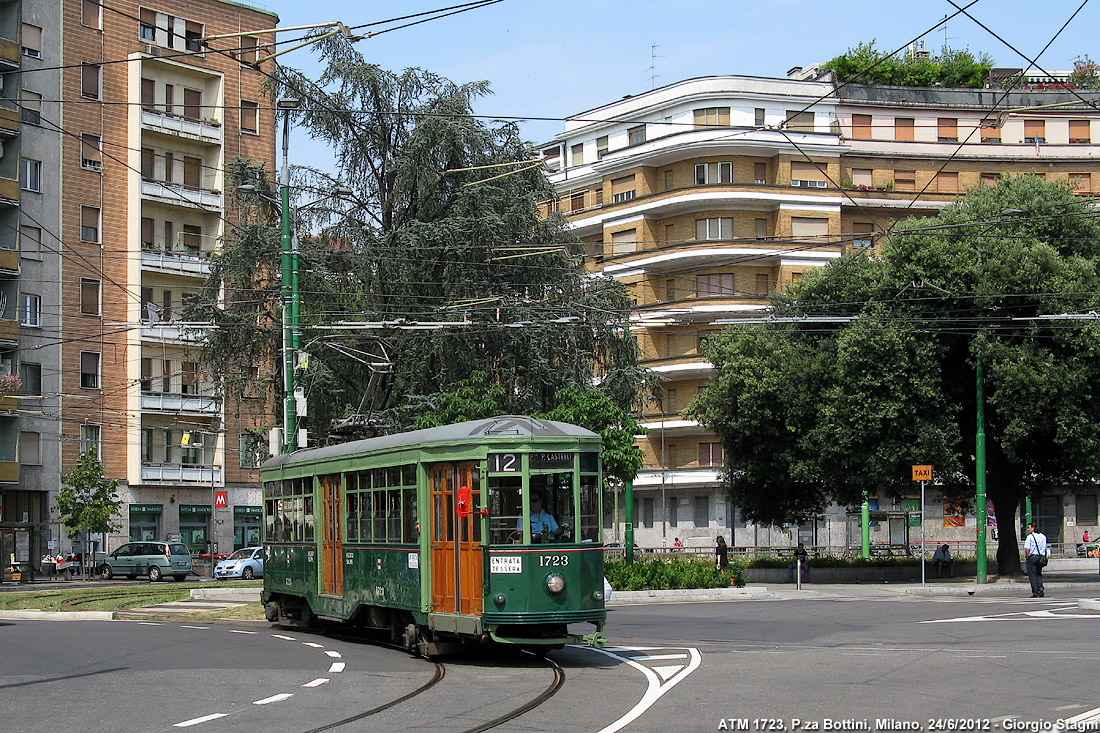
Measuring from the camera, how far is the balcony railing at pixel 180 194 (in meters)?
58.2

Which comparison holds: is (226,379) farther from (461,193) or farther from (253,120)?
(253,120)

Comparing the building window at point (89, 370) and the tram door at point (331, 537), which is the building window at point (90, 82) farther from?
the tram door at point (331, 537)

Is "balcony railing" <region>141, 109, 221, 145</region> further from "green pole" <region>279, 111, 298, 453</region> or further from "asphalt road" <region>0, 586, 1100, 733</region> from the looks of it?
"asphalt road" <region>0, 586, 1100, 733</region>

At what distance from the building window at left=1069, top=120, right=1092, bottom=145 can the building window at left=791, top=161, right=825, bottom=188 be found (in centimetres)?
1386

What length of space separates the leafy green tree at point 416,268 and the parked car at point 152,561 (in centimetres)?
1735

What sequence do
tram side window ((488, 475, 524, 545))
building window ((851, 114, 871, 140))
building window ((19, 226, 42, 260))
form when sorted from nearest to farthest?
tram side window ((488, 475, 524, 545))
building window ((19, 226, 42, 260))
building window ((851, 114, 871, 140))

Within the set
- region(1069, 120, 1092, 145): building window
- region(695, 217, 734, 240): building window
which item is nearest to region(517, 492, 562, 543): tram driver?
region(695, 217, 734, 240): building window

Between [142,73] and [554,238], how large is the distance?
98.1 ft

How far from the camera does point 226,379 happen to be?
3550 centimetres

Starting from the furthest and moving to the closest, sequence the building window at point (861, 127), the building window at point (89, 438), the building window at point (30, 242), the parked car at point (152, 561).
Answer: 1. the building window at point (861, 127)
2. the building window at point (89, 438)
3. the building window at point (30, 242)
4. the parked car at point (152, 561)

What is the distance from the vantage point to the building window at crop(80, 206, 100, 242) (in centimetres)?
5594

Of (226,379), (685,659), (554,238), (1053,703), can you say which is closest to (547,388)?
(554,238)

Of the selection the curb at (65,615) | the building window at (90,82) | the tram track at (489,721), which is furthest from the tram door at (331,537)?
the building window at (90,82)

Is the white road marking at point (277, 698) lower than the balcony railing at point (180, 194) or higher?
lower
